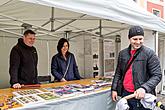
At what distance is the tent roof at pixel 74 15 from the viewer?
6.76 ft

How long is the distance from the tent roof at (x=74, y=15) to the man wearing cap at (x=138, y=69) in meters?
0.48

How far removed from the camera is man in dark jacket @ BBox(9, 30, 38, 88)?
7.87 ft

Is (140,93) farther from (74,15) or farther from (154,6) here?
(154,6)

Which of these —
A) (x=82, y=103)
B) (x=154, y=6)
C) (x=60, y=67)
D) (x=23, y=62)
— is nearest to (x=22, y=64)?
(x=23, y=62)

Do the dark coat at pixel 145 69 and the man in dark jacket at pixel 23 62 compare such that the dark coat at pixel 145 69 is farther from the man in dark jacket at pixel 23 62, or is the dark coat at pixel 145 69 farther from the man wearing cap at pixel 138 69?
the man in dark jacket at pixel 23 62

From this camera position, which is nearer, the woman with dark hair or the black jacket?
the black jacket

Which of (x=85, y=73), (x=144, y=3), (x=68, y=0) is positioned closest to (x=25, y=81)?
(x=68, y=0)

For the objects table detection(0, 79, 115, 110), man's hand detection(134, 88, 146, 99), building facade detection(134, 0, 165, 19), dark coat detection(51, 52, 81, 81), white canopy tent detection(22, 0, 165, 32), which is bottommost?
table detection(0, 79, 115, 110)

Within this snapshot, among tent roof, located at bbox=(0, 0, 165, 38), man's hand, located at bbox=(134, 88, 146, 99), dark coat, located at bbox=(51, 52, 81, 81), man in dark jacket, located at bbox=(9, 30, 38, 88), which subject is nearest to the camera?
man's hand, located at bbox=(134, 88, 146, 99)

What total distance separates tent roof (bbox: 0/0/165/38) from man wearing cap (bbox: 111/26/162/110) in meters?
0.48

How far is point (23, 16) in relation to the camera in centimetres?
369

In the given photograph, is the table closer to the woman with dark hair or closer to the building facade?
the woman with dark hair

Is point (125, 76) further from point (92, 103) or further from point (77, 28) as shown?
point (77, 28)

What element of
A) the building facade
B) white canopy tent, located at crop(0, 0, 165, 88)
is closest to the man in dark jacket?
white canopy tent, located at crop(0, 0, 165, 88)
